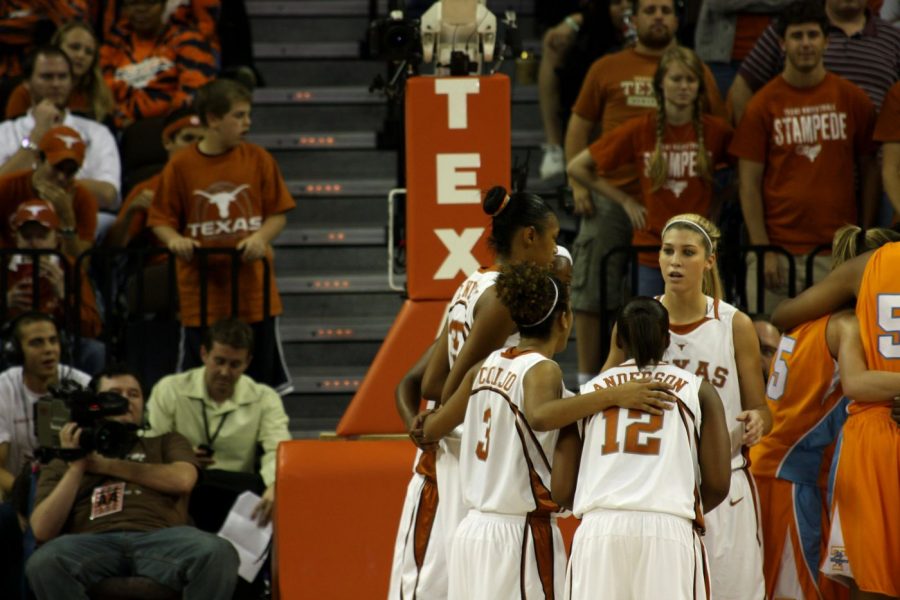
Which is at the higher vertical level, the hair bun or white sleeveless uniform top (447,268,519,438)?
the hair bun

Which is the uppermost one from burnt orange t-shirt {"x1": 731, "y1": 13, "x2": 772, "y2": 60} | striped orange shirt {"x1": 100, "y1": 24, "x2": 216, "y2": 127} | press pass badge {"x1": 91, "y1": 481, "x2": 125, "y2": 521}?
burnt orange t-shirt {"x1": 731, "y1": 13, "x2": 772, "y2": 60}

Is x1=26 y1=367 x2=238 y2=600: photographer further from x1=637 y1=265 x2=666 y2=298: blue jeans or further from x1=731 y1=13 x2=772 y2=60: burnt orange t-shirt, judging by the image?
Result: x1=731 y1=13 x2=772 y2=60: burnt orange t-shirt

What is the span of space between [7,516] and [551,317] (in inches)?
133

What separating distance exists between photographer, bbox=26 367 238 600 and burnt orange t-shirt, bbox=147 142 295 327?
1111mm

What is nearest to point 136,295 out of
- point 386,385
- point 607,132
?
point 386,385

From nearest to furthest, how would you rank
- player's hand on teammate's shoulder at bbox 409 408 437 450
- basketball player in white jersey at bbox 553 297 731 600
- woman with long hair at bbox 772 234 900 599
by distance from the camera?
basketball player in white jersey at bbox 553 297 731 600
player's hand on teammate's shoulder at bbox 409 408 437 450
woman with long hair at bbox 772 234 900 599

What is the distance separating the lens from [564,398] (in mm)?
5293

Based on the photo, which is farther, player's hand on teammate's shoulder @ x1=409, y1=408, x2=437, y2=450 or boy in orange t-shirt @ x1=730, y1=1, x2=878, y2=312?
boy in orange t-shirt @ x1=730, y1=1, x2=878, y2=312

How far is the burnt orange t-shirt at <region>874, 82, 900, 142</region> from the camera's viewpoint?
8.45 m

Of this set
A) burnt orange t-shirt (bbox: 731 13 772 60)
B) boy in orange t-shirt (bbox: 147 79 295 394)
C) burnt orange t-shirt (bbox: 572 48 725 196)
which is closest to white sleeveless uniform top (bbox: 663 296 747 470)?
burnt orange t-shirt (bbox: 572 48 725 196)

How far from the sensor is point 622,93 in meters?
9.16

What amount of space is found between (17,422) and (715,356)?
3.80 metres

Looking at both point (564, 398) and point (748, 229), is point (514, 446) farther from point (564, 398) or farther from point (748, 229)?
point (748, 229)

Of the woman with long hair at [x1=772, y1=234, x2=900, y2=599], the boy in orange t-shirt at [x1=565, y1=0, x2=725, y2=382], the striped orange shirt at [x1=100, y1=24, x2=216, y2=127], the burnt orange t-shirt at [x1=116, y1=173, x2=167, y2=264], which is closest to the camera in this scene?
the woman with long hair at [x1=772, y1=234, x2=900, y2=599]
